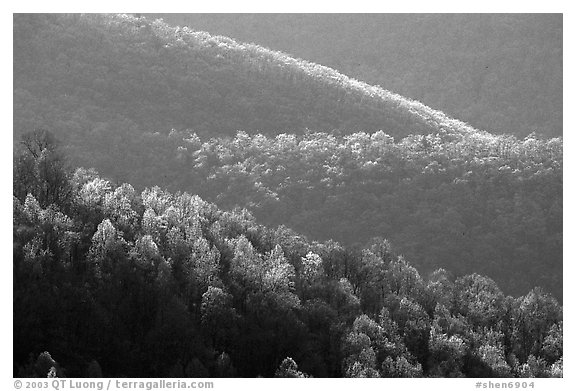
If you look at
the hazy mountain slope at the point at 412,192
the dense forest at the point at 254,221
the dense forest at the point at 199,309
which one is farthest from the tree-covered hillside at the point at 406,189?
the dense forest at the point at 199,309

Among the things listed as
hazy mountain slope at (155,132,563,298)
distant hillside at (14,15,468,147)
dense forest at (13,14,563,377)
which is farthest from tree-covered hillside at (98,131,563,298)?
distant hillside at (14,15,468,147)

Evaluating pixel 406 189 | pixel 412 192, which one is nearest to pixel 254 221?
pixel 412 192

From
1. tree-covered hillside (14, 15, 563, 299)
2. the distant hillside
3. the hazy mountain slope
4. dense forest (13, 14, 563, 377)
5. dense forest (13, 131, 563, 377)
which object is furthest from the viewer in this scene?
the distant hillside

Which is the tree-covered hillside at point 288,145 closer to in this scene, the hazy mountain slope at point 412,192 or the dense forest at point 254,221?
the hazy mountain slope at point 412,192

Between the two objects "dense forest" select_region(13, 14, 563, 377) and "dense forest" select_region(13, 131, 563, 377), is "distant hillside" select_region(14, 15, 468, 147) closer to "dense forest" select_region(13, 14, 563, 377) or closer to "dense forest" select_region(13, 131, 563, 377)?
"dense forest" select_region(13, 14, 563, 377)

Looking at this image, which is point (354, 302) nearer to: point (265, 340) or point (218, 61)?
point (265, 340)
